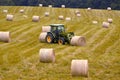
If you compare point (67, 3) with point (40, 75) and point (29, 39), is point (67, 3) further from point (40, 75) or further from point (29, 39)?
point (40, 75)

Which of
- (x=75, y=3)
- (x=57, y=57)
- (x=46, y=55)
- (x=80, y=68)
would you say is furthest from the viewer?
(x=75, y=3)

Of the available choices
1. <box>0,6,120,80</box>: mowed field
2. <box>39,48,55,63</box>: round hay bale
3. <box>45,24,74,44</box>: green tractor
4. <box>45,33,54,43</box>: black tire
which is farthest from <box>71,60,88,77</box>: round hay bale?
<box>45,33,54,43</box>: black tire

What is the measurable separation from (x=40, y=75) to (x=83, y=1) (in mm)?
101402

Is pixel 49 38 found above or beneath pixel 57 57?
above

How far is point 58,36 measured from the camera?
32562mm

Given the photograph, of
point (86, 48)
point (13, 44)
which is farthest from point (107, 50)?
point (13, 44)

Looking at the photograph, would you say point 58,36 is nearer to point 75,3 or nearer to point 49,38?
point 49,38

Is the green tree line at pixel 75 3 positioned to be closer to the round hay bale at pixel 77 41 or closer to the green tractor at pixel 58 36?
the green tractor at pixel 58 36

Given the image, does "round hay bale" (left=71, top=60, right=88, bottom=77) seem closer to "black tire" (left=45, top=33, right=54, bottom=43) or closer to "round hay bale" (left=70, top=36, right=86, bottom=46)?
"round hay bale" (left=70, top=36, right=86, bottom=46)

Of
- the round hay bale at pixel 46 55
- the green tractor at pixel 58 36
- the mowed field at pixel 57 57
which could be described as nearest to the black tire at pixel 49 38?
the green tractor at pixel 58 36

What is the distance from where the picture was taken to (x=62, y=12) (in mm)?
73062

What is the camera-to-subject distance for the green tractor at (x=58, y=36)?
3178 cm

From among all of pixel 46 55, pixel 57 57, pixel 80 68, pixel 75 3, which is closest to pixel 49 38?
pixel 57 57

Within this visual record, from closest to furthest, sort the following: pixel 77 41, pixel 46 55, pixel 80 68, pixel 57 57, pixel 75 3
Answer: pixel 80 68 → pixel 46 55 → pixel 57 57 → pixel 77 41 → pixel 75 3
